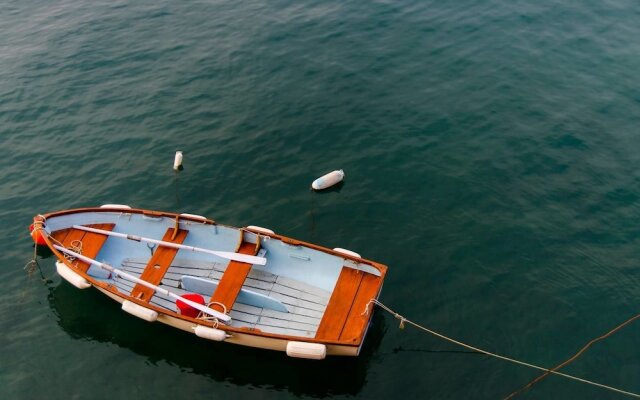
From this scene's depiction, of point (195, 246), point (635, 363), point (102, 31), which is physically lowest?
point (635, 363)

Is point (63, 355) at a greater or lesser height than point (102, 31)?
lesser

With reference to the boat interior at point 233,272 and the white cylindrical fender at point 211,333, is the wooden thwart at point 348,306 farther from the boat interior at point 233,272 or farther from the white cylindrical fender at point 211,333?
the white cylindrical fender at point 211,333

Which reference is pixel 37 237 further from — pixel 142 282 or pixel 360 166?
pixel 360 166

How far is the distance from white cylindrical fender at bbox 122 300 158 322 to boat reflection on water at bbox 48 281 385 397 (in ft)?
6.03

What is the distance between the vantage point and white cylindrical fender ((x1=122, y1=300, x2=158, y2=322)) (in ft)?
61.1

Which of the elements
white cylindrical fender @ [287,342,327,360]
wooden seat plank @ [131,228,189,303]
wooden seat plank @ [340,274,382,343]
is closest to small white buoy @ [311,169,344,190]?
wooden seat plank @ [131,228,189,303]

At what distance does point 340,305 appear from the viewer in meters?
19.0

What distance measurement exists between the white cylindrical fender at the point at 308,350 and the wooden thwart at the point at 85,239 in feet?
33.5

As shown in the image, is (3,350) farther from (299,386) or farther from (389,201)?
(389,201)

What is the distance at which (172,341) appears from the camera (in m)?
20.0

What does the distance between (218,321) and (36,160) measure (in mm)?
17613

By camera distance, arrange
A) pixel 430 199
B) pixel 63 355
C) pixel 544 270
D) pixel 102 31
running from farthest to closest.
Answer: pixel 102 31 < pixel 430 199 < pixel 544 270 < pixel 63 355

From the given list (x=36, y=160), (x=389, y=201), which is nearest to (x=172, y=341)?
(x=389, y=201)

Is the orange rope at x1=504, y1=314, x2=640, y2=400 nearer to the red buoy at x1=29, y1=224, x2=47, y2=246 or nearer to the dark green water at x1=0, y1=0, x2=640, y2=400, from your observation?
the dark green water at x1=0, y1=0, x2=640, y2=400
